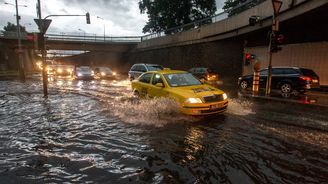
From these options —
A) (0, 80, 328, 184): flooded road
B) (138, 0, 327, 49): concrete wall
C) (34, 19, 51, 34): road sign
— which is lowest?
(0, 80, 328, 184): flooded road

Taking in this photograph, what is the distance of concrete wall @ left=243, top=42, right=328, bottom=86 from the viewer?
19484 mm

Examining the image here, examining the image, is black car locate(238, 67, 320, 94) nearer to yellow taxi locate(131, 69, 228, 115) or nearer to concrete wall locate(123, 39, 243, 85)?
yellow taxi locate(131, 69, 228, 115)

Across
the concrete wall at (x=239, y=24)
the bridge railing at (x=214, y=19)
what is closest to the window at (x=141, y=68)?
the concrete wall at (x=239, y=24)

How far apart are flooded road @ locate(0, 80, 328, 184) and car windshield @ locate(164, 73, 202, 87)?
862mm

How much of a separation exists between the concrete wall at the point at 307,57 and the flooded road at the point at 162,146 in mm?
11630

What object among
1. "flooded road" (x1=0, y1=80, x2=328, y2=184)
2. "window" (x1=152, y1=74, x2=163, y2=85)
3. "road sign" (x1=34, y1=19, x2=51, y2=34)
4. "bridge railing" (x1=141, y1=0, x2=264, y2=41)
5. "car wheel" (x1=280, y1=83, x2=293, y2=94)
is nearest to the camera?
"flooded road" (x1=0, y1=80, x2=328, y2=184)

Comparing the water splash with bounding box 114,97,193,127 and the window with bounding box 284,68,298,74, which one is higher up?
the window with bounding box 284,68,298,74

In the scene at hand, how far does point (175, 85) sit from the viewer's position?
8.99 metres

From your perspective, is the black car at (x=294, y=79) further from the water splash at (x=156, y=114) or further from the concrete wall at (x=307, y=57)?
the water splash at (x=156, y=114)

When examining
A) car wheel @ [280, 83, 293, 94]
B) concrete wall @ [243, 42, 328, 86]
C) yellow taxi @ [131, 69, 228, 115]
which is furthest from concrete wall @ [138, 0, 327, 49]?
yellow taxi @ [131, 69, 228, 115]

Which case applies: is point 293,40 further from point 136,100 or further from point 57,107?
point 57,107

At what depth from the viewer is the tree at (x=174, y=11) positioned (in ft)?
163

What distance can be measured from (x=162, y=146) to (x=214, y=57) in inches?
939

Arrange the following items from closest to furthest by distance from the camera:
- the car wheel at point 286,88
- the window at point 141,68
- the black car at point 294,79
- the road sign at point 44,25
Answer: the road sign at point 44,25 < the black car at point 294,79 < the car wheel at point 286,88 < the window at point 141,68
